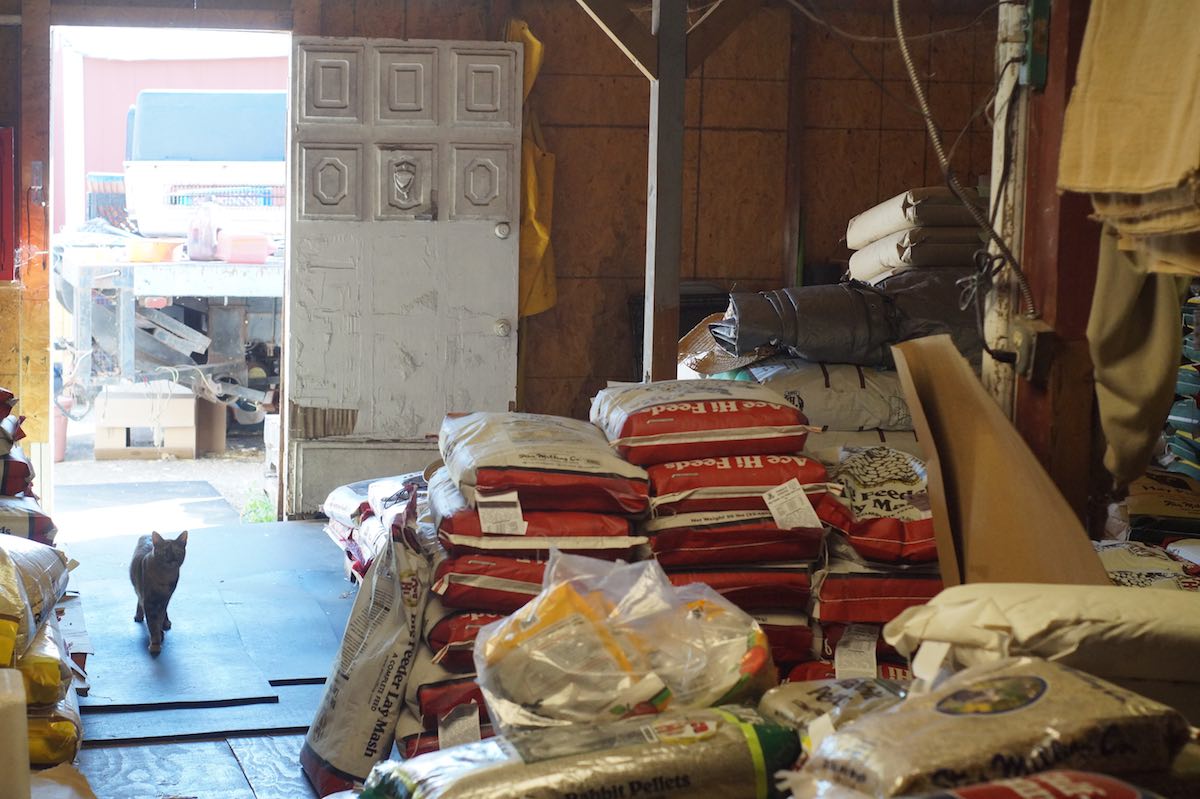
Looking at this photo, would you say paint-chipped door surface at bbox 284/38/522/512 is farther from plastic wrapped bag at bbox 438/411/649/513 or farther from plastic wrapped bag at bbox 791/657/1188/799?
plastic wrapped bag at bbox 791/657/1188/799

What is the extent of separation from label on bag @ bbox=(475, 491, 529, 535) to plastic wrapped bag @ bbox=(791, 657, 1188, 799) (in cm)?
154

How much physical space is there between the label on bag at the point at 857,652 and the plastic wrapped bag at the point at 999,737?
59.1 inches

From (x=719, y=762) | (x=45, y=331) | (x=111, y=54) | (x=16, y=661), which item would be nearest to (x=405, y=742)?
(x=16, y=661)

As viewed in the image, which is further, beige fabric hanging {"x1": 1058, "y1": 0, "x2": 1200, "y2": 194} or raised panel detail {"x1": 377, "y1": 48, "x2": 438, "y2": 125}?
raised panel detail {"x1": 377, "y1": 48, "x2": 438, "y2": 125}

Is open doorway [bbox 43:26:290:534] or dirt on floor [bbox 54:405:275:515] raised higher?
open doorway [bbox 43:26:290:534]

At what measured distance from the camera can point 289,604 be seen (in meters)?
5.33

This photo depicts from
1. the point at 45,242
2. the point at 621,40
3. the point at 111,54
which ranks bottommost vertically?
the point at 45,242

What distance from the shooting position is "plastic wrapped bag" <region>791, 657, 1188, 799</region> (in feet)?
4.98

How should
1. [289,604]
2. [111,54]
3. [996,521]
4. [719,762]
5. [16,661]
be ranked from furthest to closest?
[111,54] < [289,604] < [16,661] < [996,521] < [719,762]

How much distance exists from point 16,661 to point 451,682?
3.30 feet

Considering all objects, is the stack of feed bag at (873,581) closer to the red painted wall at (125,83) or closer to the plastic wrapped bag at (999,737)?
the plastic wrapped bag at (999,737)

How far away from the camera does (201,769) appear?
3547 millimetres

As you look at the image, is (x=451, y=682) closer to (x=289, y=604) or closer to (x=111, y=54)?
(x=289, y=604)

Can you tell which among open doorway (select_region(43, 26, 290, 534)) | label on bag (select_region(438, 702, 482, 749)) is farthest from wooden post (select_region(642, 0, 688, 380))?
open doorway (select_region(43, 26, 290, 534))
